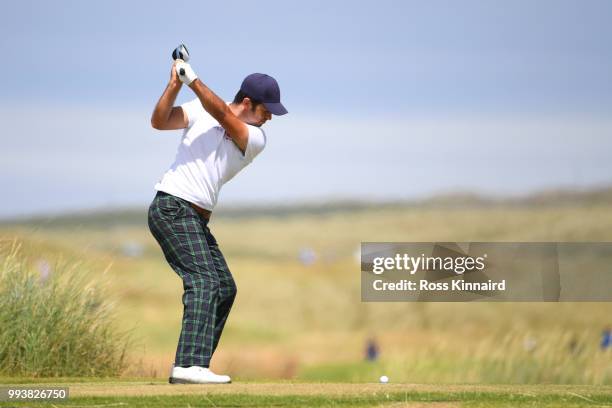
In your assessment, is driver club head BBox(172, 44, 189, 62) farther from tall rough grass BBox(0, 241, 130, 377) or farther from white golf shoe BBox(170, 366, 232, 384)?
tall rough grass BBox(0, 241, 130, 377)

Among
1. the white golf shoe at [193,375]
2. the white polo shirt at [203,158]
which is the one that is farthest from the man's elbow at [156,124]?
the white golf shoe at [193,375]

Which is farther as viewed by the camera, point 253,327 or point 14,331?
point 253,327

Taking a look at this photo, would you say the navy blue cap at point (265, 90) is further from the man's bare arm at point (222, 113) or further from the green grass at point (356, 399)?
the green grass at point (356, 399)

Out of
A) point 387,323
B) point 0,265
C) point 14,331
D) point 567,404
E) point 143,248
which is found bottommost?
point 567,404

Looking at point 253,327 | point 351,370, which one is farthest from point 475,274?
point 253,327

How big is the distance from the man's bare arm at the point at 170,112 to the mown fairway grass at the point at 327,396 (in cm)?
183

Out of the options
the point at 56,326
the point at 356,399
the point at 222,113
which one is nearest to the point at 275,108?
the point at 222,113

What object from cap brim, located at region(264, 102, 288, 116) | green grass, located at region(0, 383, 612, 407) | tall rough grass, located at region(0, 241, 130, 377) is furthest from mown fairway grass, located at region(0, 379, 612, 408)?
tall rough grass, located at region(0, 241, 130, 377)

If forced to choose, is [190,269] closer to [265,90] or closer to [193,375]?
[193,375]

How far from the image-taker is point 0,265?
464 inches

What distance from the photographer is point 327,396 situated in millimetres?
8000

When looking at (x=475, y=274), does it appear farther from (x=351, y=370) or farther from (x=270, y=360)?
(x=270, y=360)

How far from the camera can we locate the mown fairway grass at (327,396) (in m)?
7.77

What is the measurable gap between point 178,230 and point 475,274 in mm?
11555
